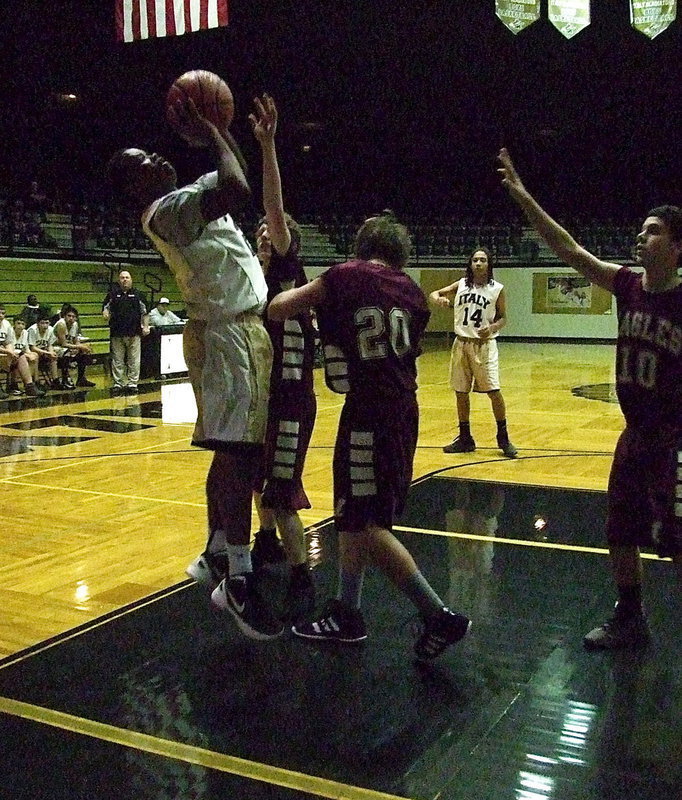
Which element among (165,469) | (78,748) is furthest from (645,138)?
A: (78,748)

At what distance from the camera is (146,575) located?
4.14 meters

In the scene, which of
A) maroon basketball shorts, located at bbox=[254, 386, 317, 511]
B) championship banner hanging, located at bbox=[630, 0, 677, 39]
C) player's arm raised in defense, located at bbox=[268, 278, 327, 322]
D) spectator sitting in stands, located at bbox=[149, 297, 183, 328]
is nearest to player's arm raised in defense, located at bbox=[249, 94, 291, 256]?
player's arm raised in defense, located at bbox=[268, 278, 327, 322]

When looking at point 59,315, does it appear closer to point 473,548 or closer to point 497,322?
point 497,322

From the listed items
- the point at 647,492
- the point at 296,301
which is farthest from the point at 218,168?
the point at 647,492

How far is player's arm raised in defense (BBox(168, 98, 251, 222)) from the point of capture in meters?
2.74

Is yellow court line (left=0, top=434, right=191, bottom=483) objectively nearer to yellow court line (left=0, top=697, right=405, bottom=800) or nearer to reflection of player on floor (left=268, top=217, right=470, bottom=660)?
yellow court line (left=0, top=697, right=405, bottom=800)

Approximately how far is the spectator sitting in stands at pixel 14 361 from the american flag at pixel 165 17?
4.89 meters

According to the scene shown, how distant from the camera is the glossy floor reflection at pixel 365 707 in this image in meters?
2.31

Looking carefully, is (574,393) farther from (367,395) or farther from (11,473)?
(367,395)

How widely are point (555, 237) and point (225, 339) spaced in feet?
4.01

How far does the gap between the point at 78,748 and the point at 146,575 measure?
1.67m

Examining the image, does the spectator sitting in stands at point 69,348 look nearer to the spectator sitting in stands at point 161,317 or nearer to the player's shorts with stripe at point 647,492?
the spectator sitting in stands at point 161,317

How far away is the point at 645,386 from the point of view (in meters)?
3.01

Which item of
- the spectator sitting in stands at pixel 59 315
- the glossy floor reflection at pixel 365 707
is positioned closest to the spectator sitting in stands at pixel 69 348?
the spectator sitting in stands at pixel 59 315
